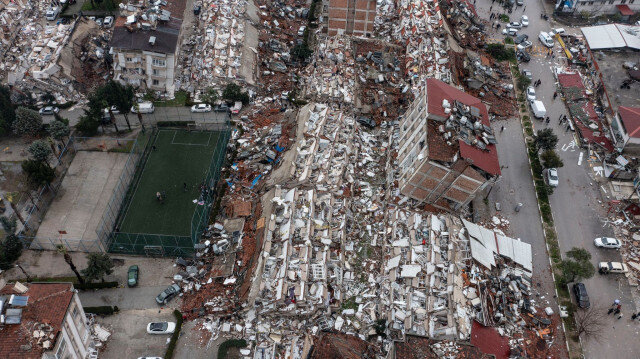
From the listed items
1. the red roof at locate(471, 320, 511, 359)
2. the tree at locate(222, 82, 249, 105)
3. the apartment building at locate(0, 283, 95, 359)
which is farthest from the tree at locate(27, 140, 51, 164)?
the red roof at locate(471, 320, 511, 359)

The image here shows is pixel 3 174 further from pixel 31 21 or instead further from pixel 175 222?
pixel 31 21

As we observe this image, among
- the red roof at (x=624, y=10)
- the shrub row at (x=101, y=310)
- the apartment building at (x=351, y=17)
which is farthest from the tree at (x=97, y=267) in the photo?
the red roof at (x=624, y=10)

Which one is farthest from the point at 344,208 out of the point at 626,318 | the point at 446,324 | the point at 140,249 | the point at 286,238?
the point at 626,318

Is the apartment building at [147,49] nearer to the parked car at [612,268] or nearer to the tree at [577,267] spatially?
the tree at [577,267]

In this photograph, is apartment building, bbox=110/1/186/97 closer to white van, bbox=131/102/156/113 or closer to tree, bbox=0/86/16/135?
white van, bbox=131/102/156/113

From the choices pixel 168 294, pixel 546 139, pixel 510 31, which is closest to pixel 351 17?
pixel 510 31
